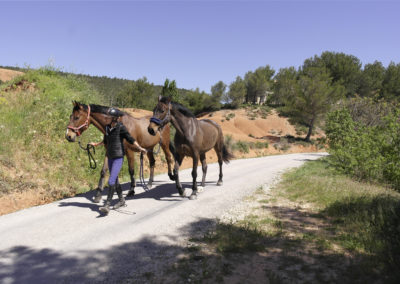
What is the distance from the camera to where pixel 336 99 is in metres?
36.6

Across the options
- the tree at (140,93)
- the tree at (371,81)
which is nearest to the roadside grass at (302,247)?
the tree at (140,93)

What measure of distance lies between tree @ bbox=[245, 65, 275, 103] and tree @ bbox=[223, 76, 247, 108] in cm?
349

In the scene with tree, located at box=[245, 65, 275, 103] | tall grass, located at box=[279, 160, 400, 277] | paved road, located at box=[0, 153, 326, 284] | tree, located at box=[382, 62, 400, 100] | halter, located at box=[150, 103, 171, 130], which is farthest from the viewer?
tree, located at box=[245, 65, 275, 103]

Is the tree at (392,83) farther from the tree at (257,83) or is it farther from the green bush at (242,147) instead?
the green bush at (242,147)

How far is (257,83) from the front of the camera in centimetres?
7194

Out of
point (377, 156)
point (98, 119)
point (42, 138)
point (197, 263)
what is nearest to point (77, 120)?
point (98, 119)

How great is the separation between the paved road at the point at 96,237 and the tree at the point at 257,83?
69.7 m

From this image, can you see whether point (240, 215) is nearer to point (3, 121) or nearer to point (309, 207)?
point (309, 207)

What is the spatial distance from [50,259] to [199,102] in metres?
64.8

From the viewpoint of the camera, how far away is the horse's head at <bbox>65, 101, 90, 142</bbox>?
219 inches

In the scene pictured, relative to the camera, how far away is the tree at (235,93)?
68113 mm

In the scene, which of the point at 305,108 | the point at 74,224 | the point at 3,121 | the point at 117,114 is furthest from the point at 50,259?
the point at 305,108

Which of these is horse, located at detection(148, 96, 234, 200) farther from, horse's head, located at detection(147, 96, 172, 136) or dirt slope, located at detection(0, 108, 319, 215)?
dirt slope, located at detection(0, 108, 319, 215)

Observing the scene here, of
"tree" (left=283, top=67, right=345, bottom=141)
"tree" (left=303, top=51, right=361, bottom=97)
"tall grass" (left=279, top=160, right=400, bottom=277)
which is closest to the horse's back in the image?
"tall grass" (left=279, top=160, right=400, bottom=277)
